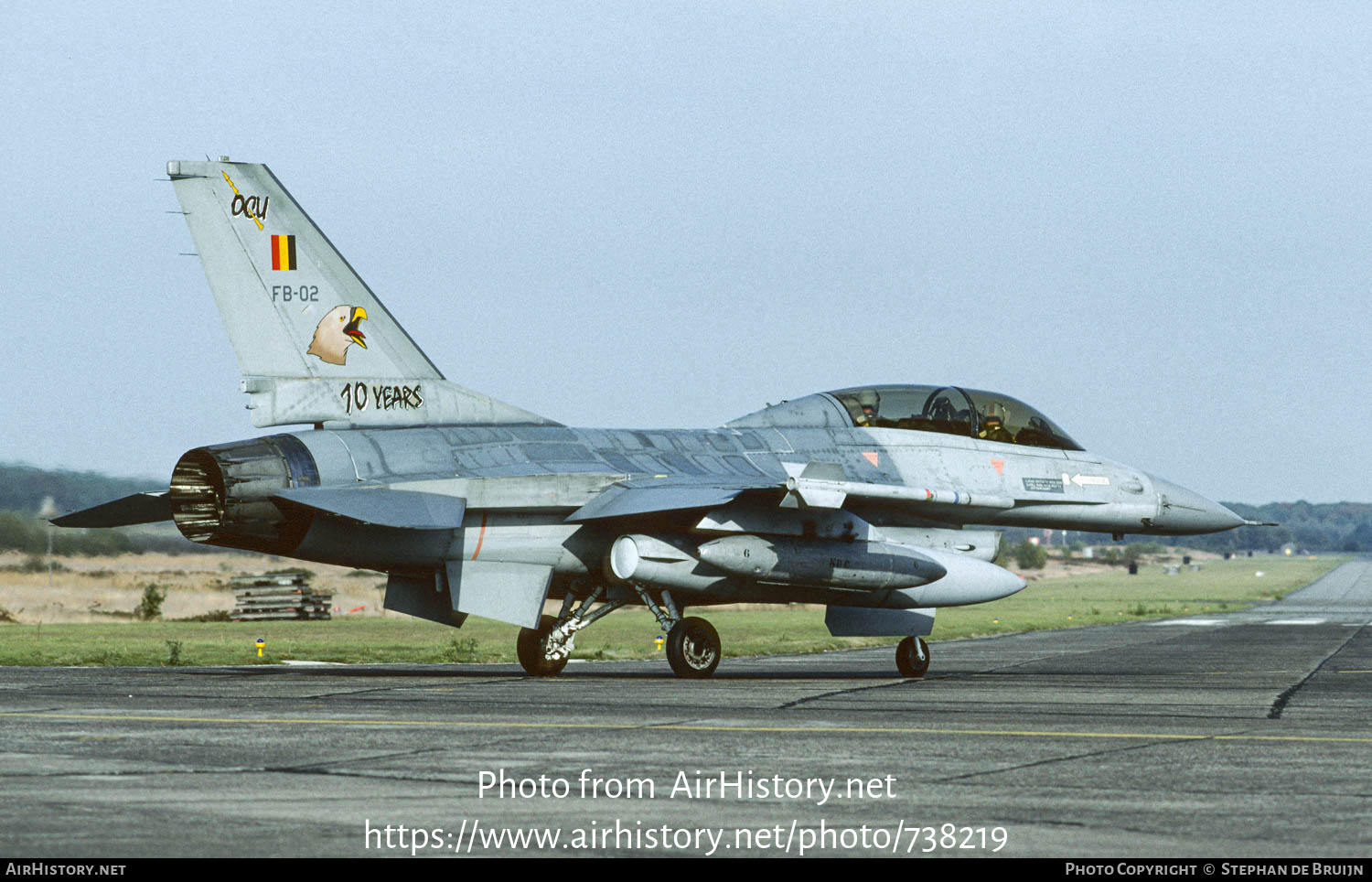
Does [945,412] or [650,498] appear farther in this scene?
[945,412]

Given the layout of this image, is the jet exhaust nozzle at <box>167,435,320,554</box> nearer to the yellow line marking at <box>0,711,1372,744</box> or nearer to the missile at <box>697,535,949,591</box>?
the yellow line marking at <box>0,711,1372,744</box>

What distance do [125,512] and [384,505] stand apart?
406 centimetres

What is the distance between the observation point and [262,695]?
1612cm

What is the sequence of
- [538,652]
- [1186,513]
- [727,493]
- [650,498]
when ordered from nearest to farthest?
1. [650,498]
2. [727,493]
3. [538,652]
4. [1186,513]

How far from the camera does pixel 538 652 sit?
20.0 metres

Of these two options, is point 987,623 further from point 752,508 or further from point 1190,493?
point 752,508

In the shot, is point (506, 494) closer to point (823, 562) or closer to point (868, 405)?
point (823, 562)

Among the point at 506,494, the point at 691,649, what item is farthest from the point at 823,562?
the point at 506,494

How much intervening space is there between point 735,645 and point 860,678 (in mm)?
11283

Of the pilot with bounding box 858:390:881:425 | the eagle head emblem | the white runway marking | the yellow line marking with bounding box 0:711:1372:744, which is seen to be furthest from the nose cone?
the white runway marking

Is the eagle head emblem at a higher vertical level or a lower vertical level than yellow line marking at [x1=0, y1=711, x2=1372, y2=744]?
higher

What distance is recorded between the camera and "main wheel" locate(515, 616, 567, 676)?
2002 cm

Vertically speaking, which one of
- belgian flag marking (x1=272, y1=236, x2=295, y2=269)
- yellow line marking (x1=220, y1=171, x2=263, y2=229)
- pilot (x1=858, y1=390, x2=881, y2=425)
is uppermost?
yellow line marking (x1=220, y1=171, x2=263, y2=229)

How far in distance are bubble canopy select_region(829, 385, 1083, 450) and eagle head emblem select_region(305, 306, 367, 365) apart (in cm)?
708
